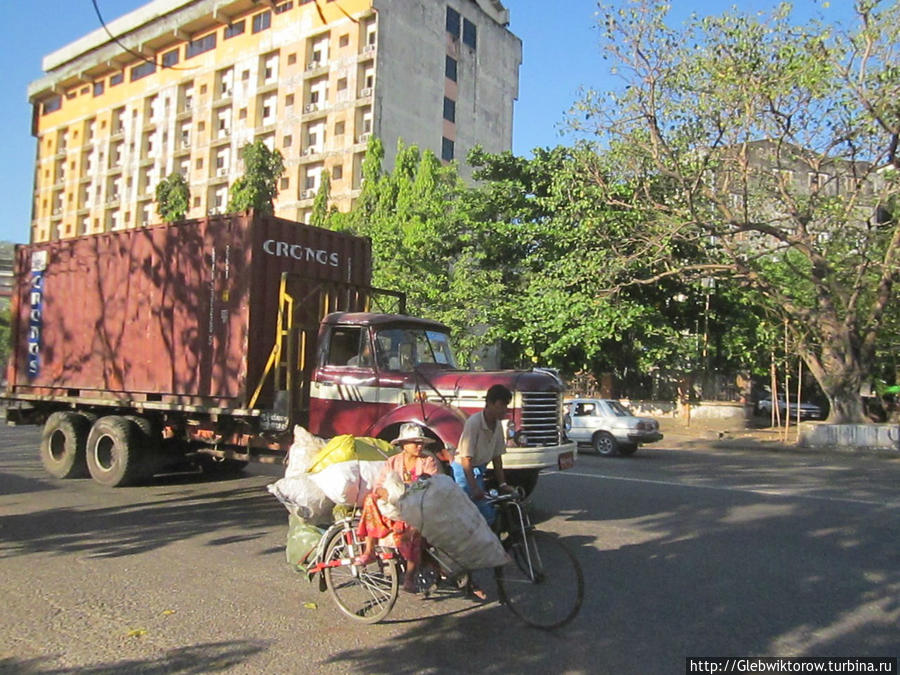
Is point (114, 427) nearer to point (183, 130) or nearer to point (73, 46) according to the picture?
point (183, 130)

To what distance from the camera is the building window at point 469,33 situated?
179 feet

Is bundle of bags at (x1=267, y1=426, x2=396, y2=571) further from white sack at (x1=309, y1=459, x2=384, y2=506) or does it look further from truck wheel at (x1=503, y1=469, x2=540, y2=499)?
truck wheel at (x1=503, y1=469, x2=540, y2=499)

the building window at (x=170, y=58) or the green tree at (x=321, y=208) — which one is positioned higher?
the building window at (x=170, y=58)

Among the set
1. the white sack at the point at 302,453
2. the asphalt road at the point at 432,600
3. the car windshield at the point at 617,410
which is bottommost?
the asphalt road at the point at 432,600

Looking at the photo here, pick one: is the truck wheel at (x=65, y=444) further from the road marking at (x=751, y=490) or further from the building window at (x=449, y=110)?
the building window at (x=449, y=110)

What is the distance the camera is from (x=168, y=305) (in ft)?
32.5

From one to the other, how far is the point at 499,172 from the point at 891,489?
1974 centimetres

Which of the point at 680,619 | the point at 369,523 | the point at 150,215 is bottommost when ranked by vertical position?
the point at 680,619

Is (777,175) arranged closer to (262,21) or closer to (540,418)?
(540,418)

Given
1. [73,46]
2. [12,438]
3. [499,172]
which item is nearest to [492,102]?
[499,172]

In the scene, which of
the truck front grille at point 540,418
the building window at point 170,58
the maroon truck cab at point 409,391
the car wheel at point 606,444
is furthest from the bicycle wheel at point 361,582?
the building window at point 170,58

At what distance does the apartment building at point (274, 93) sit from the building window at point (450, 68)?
20 centimetres

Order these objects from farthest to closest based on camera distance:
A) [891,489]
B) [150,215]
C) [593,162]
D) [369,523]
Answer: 1. [150,215]
2. [593,162]
3. [891,489]
4. [369,523]

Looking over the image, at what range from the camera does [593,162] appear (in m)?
23.4
